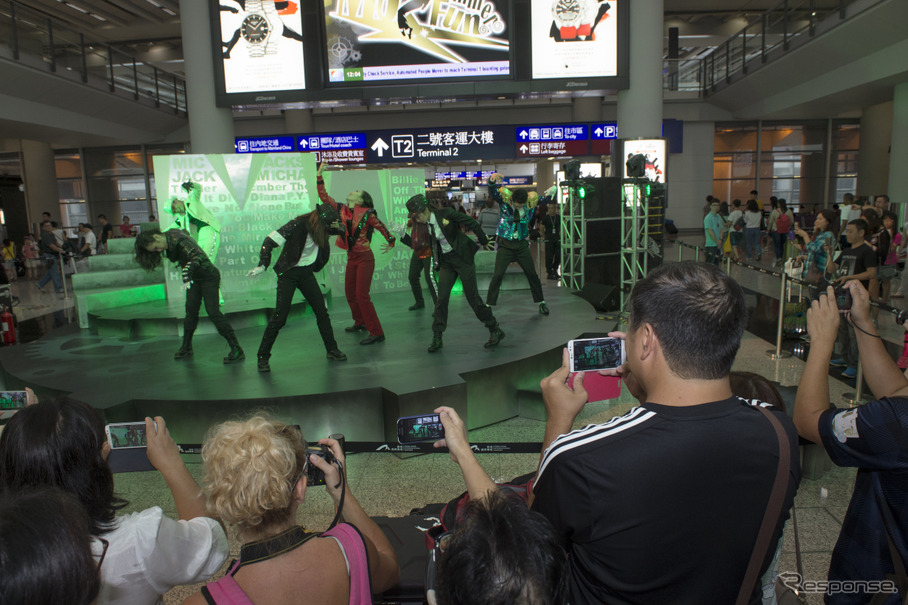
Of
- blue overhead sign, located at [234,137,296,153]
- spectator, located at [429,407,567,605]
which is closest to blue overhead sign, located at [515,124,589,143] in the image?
blue overhead sign, located at [234,137,296,153]

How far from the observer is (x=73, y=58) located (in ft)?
48.3

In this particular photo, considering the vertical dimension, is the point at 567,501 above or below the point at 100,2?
below

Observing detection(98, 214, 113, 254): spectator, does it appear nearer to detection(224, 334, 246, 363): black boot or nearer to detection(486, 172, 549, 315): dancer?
detection(224, 334, 246, 363): black boot

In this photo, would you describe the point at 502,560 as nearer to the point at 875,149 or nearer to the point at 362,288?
the point at 362,288

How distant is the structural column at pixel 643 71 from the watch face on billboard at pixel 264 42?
589 centimetres

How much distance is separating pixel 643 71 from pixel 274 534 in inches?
456

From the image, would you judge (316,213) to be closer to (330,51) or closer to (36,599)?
(36,599)

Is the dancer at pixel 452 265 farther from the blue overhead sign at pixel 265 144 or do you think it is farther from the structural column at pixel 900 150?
the structural column at pixel 900 150

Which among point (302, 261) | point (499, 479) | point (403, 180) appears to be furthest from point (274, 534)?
point (403, 180)

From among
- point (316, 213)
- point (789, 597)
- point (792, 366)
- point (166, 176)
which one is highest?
point (166, 176)

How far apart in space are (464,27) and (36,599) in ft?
36.7

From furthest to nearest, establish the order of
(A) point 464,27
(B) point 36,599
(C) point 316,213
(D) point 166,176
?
(A) point 464,27 < (D) point 166,176 < (C) point 316,213 < (B) point 36,599

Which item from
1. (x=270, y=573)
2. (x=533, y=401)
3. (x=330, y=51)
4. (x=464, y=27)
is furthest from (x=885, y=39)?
(x=270, y=573)

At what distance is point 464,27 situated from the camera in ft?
35.4
